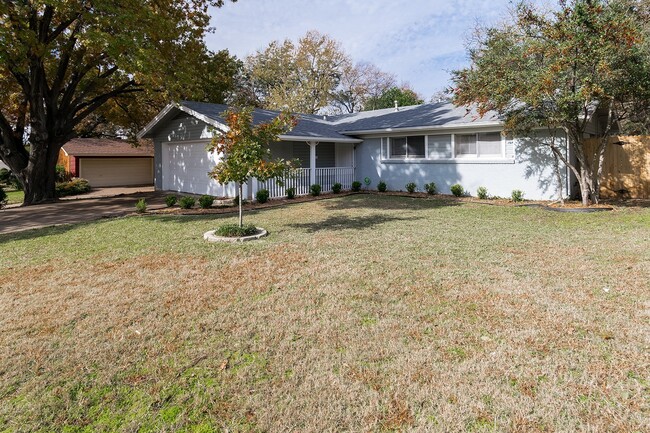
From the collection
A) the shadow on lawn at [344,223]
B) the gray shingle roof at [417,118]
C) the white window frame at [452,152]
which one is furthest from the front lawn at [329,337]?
the gray shingle roof at [417,118]

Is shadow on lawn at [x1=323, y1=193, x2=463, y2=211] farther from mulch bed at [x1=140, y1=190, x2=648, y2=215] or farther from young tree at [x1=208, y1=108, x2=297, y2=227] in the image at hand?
young tree at [x1=208, y1=108, x2=297, y2=227]

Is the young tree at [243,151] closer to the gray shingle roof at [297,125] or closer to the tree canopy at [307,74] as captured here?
the gray shingle roof at [297,125]

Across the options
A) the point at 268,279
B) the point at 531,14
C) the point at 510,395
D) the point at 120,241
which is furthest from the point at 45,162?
the point at 510,395

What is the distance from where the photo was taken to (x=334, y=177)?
56.2 ft

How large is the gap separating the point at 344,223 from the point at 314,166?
6653 millimetres

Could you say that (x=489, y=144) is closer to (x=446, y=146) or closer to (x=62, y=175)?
(x=446, y=146)

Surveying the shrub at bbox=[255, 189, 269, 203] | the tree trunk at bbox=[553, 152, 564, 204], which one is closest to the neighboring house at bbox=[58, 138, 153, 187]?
the shrub at bbox=[255, 189, 269, 203]

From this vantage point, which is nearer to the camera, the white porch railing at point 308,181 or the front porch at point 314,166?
the white porch railing at point 308,181

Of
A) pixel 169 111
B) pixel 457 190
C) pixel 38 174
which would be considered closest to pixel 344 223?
pixel 457 190

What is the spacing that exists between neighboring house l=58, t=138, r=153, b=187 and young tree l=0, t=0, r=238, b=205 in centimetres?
660

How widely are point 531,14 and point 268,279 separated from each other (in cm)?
962

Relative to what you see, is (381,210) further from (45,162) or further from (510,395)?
(45,162)

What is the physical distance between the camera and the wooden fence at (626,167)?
13.0 m

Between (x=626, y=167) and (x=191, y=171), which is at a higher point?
(x=191, y=171)
